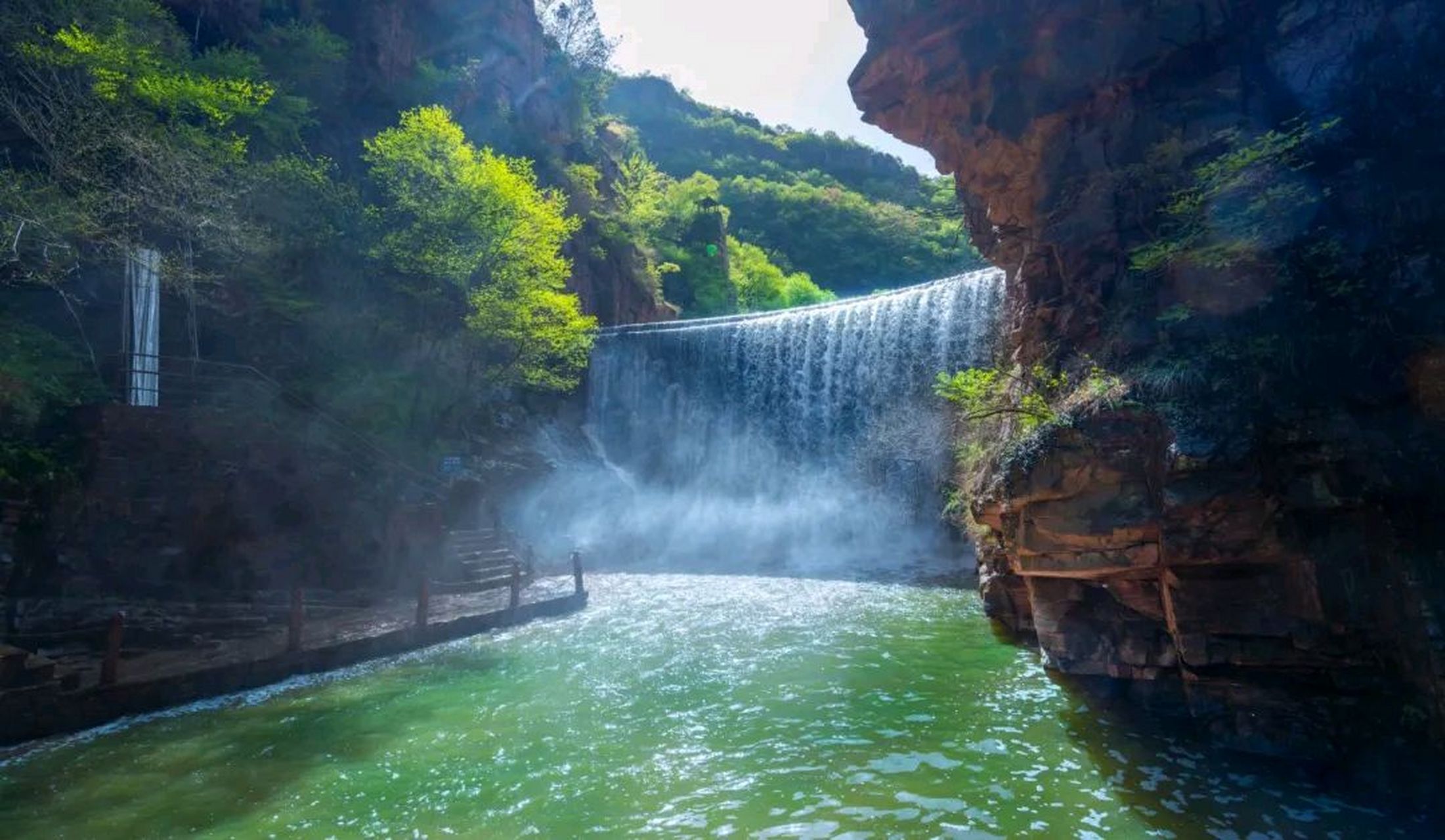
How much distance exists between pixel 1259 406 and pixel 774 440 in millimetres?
21414

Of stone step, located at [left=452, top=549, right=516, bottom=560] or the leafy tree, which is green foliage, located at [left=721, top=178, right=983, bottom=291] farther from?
stone step, located at [left=452, top=549, right=516, bottom=560]

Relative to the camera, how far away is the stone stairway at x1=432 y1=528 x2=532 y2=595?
20422 mm

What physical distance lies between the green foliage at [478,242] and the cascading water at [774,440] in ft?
16.4

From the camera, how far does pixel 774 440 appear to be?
95.5 feet

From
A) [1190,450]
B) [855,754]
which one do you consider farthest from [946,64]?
[855,754]

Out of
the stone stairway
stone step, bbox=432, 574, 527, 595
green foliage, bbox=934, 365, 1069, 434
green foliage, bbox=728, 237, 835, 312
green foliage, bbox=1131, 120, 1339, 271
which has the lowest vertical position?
stone step, bbox=432, 574, 527, 595

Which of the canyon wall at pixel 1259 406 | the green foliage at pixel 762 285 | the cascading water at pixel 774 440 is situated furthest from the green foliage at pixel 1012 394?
the green foliage at pixel 762 285

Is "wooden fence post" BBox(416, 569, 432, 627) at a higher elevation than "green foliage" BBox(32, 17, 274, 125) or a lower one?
lower

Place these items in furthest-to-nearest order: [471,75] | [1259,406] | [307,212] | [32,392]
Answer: [471,75], [307,212], [32,392], [1259,406]

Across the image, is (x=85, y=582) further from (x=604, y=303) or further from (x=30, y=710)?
(x=604, y=303)

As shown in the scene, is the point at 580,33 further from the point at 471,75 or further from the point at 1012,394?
the point at 1012,394

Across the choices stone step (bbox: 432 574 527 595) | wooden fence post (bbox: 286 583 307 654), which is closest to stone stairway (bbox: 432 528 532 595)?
stone step (bbox: 432 574 527 595)

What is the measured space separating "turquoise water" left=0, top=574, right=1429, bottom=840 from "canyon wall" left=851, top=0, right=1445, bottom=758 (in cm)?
114

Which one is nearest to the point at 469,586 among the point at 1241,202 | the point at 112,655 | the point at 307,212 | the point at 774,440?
the point at 112,655
